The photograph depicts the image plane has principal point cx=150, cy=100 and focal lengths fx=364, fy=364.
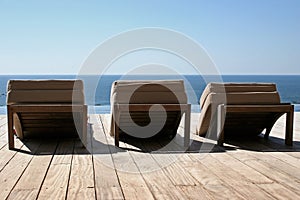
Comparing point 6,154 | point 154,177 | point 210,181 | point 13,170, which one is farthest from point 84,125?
point 210,181

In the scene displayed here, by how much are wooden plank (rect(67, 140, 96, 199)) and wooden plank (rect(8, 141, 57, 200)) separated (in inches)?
8.7

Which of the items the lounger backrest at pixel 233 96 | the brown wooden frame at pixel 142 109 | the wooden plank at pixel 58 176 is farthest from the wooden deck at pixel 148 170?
the lounger backrest at pixel 233 96

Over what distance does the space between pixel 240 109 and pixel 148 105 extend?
3.30ft

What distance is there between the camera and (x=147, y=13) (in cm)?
858

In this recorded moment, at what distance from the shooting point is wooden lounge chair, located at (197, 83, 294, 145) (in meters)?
3.99

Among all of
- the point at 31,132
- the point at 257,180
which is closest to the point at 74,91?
the point at 31,132

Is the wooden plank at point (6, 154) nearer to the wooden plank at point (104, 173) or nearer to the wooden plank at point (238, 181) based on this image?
the wooden plank at point (104, 173)

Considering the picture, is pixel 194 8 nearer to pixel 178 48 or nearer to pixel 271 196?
pixel 178 48

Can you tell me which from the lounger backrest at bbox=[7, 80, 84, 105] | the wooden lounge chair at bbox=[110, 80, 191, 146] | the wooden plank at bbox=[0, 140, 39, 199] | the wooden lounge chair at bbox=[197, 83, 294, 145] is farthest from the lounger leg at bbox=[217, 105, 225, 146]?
the wooden plank at bbox=[0, 140, 39, 199]

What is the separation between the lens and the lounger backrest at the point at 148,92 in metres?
4.12

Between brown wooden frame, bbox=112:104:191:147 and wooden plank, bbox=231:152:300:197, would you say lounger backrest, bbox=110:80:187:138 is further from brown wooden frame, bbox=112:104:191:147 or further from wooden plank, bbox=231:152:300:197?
wooden plank, bbox=231:152:300:197

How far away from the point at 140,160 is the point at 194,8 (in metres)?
6.77

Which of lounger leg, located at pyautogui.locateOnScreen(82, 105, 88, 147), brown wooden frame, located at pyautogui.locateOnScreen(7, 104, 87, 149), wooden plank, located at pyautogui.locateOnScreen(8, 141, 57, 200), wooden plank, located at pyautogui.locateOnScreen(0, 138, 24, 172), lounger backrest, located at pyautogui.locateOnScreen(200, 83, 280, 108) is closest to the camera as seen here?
wooden plank, located at pyautogui.locateOnScreen(8, 141, 57, 200)

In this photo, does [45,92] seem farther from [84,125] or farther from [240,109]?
[240,109]
